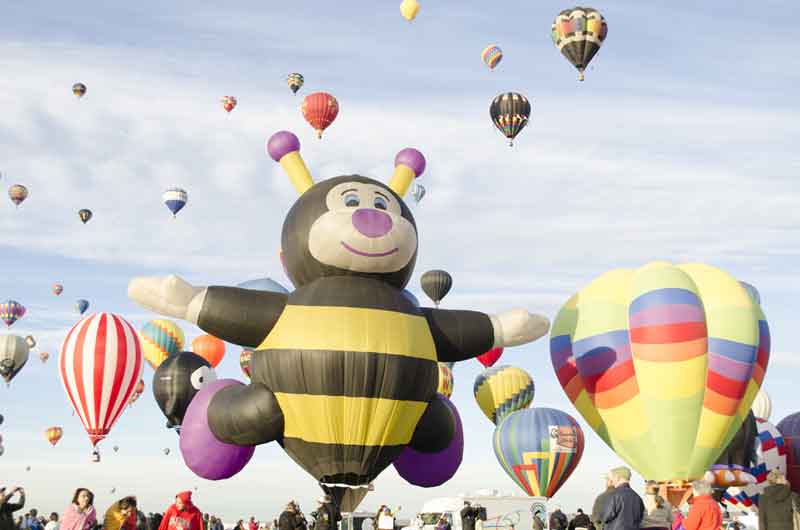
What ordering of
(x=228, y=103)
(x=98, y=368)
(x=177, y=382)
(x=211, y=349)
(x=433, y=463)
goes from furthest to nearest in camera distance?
(x=228, y=103) → (x=211, y=349) → (x=177, y=382) → (x=98, y=368) → (x=433, y=463)

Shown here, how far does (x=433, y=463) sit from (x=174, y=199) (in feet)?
57.2

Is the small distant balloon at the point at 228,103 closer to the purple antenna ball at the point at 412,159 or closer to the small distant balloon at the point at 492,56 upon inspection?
the small distant balloon at the point at 492,56

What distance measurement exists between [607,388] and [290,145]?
657 cm

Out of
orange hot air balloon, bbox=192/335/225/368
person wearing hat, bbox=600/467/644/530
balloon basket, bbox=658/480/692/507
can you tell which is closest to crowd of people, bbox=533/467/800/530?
person wearing hat, bbox=600/467/644/530

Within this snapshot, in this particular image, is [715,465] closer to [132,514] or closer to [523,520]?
[523,520]

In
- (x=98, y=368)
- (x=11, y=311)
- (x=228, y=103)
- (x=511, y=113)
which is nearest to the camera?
(x=98, y=368)

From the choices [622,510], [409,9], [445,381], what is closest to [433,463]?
[622,510]

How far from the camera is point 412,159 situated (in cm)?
1673

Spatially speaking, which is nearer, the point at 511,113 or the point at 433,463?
the point at 433,463

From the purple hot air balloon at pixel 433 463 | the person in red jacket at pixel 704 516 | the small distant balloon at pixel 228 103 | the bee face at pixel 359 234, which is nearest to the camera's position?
the person in red jacket at pixel 704 516

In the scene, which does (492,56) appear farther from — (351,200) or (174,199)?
(351,200)

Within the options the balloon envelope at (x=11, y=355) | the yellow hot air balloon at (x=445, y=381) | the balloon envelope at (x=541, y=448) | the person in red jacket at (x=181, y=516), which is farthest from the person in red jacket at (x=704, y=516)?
the balloon envelope at (x=11, y=355)

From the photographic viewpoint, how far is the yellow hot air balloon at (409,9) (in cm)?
3069

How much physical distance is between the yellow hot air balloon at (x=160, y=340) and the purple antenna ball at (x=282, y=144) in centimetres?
1341
